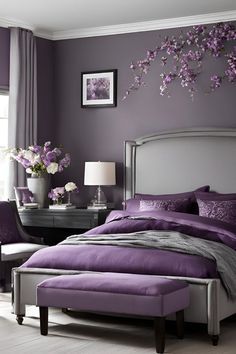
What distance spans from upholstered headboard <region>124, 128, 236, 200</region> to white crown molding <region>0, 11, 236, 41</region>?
108 cm

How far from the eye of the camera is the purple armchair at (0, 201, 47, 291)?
642cm

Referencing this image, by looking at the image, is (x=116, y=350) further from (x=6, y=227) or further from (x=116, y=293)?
(x=6, y=227)

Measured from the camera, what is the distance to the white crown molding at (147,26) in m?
6.86

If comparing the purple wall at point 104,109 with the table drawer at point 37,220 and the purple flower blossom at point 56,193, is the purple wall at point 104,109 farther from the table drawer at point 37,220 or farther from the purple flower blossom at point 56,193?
the table drawer at point 37,220

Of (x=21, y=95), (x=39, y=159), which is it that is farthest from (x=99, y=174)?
(x=21, y=95)

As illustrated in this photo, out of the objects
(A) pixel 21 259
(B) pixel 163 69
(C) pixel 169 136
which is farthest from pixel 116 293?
(B) pixel 163 69

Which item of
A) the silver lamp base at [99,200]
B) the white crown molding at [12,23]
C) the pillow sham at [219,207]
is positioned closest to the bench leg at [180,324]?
the pillow sham at [219,207]

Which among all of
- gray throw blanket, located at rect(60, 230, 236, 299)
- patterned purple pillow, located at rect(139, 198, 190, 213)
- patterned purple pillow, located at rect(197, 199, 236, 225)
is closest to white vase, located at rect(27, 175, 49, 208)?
patterned purple pillow, located at rect(139, 198, 190, 213)

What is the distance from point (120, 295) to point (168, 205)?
2.10 meters

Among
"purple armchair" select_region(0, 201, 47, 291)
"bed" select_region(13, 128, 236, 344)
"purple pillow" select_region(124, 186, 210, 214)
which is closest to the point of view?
"purple armchair" select_region(0, 201, 47, 291)

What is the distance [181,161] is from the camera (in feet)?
22.8

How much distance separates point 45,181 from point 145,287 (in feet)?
10.3

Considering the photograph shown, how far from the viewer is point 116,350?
4.45 meters

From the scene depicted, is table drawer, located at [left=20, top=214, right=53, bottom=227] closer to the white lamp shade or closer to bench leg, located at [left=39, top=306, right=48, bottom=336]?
the white lamp shade
